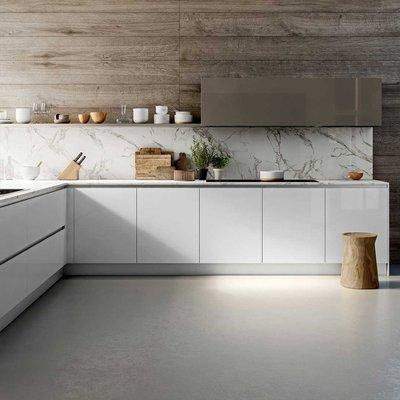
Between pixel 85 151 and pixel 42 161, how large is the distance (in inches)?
16.4

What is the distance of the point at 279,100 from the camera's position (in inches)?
232

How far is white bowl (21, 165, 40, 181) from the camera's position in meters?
5.96

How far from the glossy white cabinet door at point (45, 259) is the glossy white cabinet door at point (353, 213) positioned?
2.25 meters

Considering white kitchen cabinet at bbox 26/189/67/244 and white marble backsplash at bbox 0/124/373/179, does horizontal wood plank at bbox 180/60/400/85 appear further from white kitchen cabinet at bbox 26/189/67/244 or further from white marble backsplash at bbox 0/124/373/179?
white kitchen cabinet at bbox 26/189/67/244

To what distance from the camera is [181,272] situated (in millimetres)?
5695

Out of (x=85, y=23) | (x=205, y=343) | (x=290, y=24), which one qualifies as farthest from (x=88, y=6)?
(x=205, y=343)

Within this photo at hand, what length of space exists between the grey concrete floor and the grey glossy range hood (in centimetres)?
151

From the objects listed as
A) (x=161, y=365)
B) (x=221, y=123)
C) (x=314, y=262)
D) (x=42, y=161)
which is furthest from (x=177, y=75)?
(x=161, y=365)

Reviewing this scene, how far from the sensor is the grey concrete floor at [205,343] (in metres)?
3.03

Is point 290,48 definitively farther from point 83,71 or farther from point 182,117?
point 83,71

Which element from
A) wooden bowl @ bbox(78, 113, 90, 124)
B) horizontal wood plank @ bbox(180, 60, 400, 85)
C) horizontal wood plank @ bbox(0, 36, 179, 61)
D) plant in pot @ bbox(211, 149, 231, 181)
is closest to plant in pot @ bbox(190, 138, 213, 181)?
plant in pot @ bbox(211, 149, 231, 181)

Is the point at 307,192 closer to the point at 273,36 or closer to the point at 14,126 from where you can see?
the point at 273,36

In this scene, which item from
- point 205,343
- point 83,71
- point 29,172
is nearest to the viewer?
point 205,343

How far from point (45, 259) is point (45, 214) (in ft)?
1.09
